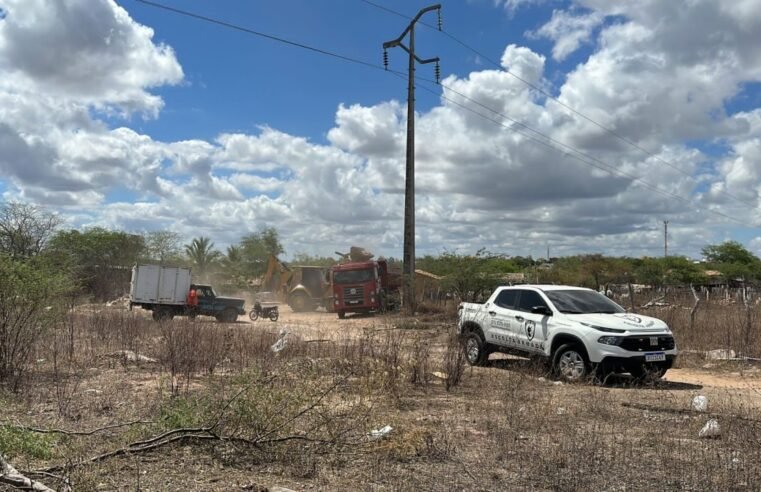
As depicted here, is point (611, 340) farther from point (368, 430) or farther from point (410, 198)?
point (410, 198)

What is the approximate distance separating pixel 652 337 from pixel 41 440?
30.8ft

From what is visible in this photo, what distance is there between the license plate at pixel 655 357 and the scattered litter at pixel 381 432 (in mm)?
5967

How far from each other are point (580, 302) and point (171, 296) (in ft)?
69.9

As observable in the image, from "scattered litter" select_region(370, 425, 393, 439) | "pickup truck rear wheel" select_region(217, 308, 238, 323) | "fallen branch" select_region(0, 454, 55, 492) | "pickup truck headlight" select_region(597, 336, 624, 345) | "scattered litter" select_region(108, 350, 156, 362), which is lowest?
"fallen branch" select_region(0, 454, 55, 492)

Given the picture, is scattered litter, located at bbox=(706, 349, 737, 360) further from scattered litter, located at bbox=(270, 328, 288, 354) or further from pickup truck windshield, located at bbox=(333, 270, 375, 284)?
pickup truck windshield, located at bbox=(333, 270, 375, 284)

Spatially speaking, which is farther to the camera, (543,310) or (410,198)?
(410,198)

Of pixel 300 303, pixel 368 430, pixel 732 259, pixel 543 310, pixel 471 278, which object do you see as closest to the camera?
pixel 368 430

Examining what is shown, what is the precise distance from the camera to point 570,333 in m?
11.5

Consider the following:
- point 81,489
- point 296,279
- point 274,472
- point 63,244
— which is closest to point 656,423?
point 274,472

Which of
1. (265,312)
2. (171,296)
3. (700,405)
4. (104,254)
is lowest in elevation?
(700,405)

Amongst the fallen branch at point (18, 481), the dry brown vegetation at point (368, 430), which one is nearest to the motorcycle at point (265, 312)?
the dry brown vegetation at point (368, 430)

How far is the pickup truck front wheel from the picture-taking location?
13.6 metres

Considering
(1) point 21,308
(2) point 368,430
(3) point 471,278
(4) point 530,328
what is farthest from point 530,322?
(3) point 471,278

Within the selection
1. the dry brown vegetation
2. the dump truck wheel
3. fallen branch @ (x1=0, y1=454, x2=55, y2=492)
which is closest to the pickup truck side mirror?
the dry brown vegetation
